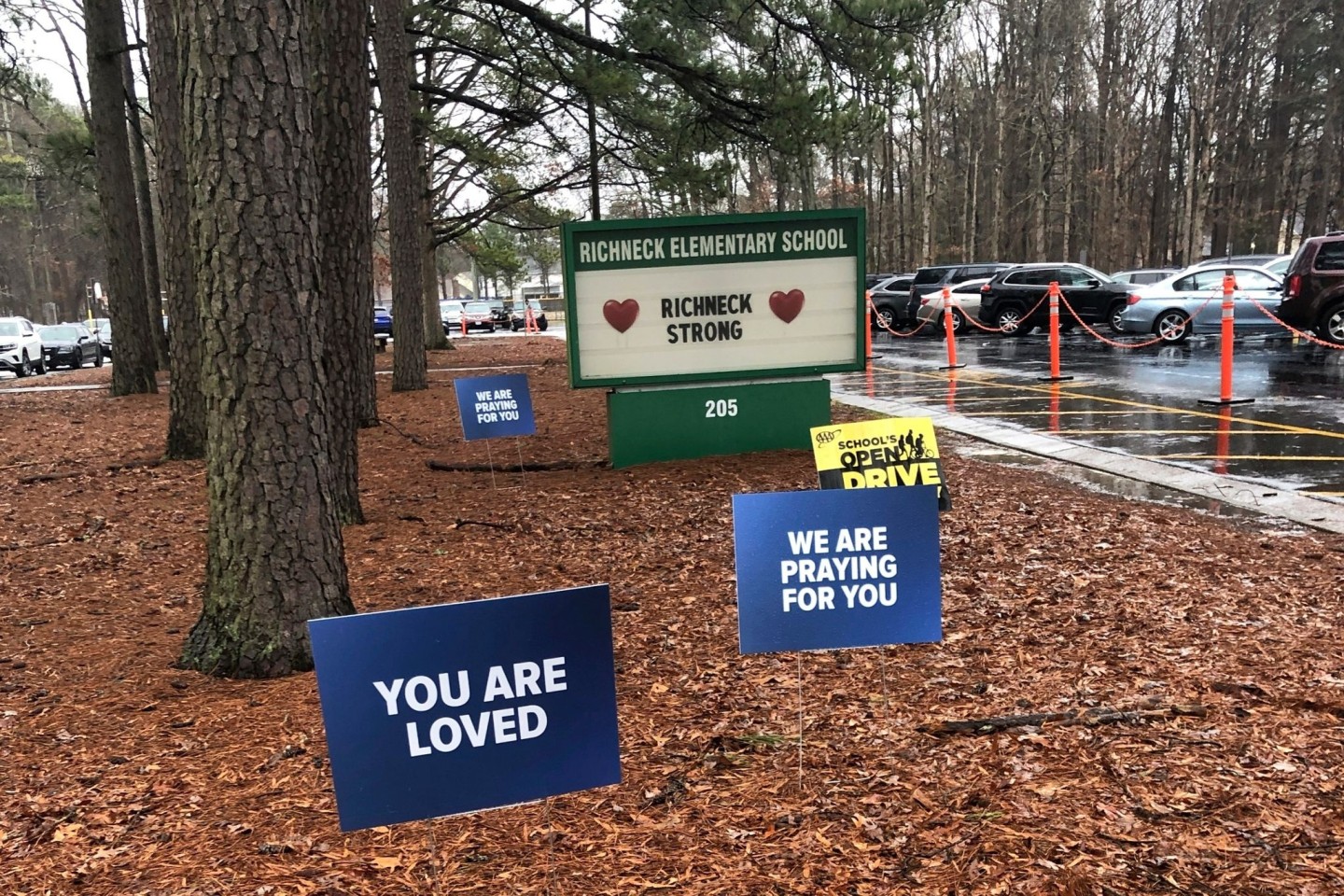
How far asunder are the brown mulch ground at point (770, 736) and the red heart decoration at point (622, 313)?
99.9 inches

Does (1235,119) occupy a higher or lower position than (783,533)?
higher

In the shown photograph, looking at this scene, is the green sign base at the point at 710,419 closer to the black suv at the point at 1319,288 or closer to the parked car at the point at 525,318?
the black suv at the point at 1319,288

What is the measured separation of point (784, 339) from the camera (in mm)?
8922

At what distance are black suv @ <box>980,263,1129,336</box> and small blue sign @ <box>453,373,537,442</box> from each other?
17996 millimetres

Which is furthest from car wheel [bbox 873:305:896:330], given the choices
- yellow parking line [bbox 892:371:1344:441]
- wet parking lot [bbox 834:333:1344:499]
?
yellow parking line [bbox 892:371:1344:441]

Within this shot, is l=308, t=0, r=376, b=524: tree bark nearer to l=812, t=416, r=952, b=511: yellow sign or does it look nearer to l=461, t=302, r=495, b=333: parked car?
l=812, t=416, r=952, b=511: yellow sign

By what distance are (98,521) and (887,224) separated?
2017 inches

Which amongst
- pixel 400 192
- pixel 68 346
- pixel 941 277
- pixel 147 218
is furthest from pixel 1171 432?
→ pixel 68 346

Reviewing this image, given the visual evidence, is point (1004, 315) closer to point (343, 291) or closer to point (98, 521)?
point (343, 291)

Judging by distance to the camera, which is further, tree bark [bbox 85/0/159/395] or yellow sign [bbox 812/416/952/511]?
tree bark [bbox 85/0/159/395]

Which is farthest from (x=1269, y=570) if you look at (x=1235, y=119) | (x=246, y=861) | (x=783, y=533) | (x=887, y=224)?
(x=887, y=224)

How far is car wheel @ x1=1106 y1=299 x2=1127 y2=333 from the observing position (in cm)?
2216

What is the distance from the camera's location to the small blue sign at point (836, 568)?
10.4 feet

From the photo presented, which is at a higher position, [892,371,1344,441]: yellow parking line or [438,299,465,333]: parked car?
[438,299,465,333]: parked car
